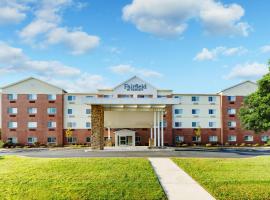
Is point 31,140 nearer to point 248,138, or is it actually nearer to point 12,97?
point 12,97

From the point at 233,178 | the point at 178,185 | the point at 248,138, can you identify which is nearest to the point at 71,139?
the point at 248,138

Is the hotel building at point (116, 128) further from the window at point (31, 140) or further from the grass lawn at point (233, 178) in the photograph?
the grass lawn at point (233, 178)

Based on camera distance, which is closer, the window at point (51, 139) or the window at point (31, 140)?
the window at point (31, 140)

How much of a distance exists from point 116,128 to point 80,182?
33702 millimetres

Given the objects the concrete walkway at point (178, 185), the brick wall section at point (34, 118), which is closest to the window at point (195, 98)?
the brick wall section at point (34, 118)

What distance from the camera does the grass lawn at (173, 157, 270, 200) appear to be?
11742mm

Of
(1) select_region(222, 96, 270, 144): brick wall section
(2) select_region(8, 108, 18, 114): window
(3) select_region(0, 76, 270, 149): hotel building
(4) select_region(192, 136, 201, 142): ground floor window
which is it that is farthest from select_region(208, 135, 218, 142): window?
(2) select_region(8, 108, 18, 114): window

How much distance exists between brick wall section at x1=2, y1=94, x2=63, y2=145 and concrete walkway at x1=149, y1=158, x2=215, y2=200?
3280 centimetres

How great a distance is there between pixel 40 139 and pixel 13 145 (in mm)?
3955

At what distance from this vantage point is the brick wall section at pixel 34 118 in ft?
155

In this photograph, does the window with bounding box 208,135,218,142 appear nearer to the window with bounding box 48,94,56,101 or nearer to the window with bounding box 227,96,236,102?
the window with bounding box 227,96,236,102

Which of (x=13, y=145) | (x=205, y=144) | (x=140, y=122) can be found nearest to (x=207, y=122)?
(x=205, y=144)

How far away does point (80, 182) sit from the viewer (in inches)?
508

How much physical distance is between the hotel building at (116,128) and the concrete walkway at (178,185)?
28.3 metres
